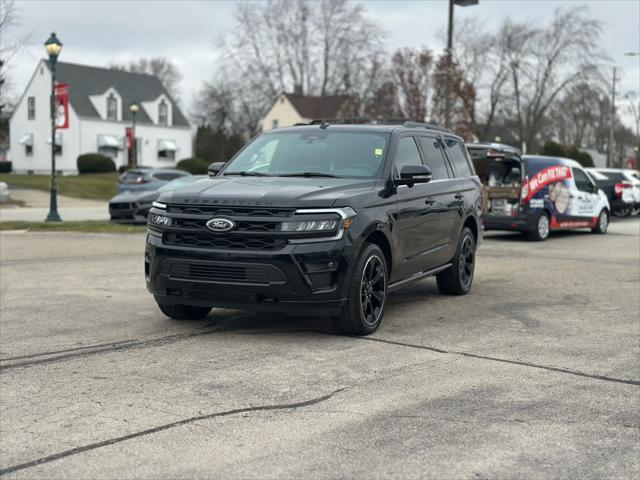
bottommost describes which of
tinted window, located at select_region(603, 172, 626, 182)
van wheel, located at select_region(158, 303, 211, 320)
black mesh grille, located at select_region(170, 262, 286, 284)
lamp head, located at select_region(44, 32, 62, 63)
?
van wheel, located at select_region(158, 303, 211, 320)

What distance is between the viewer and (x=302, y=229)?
267 inches

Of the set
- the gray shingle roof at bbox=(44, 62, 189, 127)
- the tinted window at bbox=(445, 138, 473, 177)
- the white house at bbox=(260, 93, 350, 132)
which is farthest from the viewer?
the white house at bbox=(260, 93, 350, 132)

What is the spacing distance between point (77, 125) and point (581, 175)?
49223mm

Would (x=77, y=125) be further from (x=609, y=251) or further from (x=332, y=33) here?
(x=609, y=251)

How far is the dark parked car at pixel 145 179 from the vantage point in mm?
27094

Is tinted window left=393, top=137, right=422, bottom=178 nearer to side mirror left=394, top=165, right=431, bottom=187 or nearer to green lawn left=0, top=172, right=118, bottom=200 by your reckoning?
side mirror left=394, top=165, right=431, bottom=187

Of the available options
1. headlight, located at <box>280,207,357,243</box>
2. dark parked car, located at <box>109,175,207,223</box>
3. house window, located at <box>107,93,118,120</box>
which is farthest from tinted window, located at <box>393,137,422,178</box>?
house window, located at <box>107,93,118,120</box>

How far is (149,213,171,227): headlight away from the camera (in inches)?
281

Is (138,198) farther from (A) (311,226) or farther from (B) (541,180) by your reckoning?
(A) (311,226)

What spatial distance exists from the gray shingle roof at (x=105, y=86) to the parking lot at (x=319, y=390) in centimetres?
5652

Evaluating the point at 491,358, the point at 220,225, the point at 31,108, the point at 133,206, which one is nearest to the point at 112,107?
the point at 31,108

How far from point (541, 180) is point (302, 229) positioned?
12.7 m

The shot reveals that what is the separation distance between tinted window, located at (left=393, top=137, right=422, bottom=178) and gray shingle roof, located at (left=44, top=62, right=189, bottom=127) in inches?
2258

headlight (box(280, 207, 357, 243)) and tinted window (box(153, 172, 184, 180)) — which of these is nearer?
headlight (box(280, 207, 357, 243))
